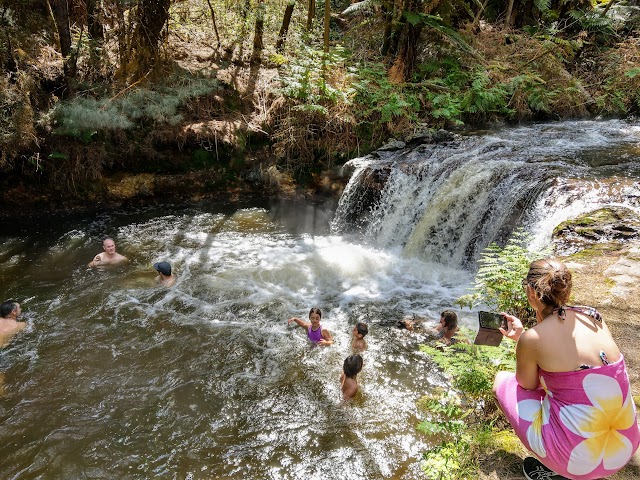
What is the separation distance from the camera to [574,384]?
7.20 feet

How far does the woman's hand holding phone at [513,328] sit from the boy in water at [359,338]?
2143mm

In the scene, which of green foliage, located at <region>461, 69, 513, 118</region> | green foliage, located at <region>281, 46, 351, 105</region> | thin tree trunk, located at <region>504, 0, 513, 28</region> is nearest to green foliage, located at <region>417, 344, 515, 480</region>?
green foliage, located at <region>281, 46, 351, 105</region>

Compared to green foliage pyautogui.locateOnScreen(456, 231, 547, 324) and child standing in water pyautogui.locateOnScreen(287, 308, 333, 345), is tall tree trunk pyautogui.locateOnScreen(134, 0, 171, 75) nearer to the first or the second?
child standing in water pyautogui.locateOnScreen(287, 308, 333, 345)

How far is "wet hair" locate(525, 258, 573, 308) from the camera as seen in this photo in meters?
2.24

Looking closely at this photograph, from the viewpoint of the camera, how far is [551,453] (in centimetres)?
232

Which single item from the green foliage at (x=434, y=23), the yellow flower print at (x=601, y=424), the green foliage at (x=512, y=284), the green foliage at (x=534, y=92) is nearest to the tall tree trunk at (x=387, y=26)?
the green foliage at (x=434, y=23)

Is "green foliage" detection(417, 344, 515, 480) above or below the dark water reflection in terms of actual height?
above

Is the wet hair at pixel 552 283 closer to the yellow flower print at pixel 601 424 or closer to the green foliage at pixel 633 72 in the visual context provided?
the yellow flower print at pixel 601 424

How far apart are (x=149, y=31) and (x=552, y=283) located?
1049 centimetres

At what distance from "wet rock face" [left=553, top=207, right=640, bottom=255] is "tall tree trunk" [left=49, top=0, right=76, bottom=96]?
33.6ft

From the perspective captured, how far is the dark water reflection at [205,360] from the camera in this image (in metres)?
3.89

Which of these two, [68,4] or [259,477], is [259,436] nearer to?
[259,477]

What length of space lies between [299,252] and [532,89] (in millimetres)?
8710

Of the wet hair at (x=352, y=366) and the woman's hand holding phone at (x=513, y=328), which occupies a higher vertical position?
the woman's hand holding phone at (x=513, y=328)
